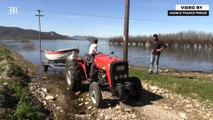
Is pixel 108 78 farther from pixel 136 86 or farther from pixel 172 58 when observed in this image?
pixel 172 58

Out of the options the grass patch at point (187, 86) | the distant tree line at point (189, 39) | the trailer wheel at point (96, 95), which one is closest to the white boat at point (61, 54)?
the grass patch at point (187, 86)

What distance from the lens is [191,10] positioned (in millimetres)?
18297

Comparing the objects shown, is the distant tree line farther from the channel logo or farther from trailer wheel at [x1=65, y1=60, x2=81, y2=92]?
trailer wheel at [x1=65, y1=60, x2=81, y2=92]

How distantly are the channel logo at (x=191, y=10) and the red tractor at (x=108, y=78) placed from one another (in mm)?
9484

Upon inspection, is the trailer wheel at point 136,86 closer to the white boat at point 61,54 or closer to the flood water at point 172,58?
the white boat at point 61,54

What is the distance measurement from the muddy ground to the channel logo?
8.57 meters

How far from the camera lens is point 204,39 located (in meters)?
72.4

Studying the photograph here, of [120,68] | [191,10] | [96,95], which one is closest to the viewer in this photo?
[96,95]

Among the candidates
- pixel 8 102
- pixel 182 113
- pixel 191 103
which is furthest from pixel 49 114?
pixel 191 103

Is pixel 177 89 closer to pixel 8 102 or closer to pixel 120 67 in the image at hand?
pixel 120 67

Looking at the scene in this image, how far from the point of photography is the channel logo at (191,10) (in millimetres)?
18359

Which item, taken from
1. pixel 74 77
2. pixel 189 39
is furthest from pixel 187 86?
pixel 189 39

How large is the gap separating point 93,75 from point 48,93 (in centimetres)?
199

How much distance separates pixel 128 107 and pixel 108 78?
3.78 feet
